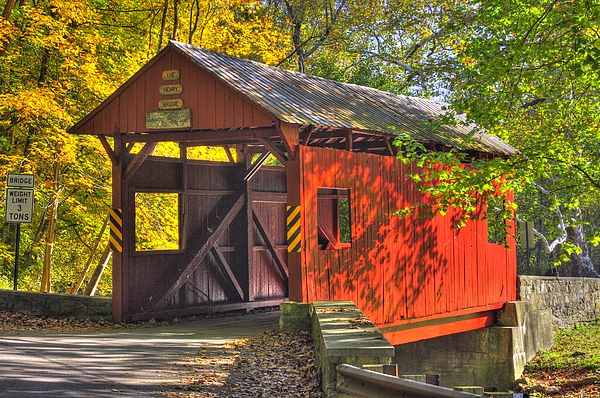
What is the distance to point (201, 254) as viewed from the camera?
14.9m

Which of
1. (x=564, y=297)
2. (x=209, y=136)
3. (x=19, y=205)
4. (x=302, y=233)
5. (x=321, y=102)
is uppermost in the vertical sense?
(x=321, y=102)

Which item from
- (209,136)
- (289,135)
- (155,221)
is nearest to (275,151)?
(289,135)

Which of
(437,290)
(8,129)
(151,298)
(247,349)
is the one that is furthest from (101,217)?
(247,349)

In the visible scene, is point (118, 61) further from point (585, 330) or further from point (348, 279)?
point (585, 330)

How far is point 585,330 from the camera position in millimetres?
21938

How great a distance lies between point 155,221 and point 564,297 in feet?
35.3

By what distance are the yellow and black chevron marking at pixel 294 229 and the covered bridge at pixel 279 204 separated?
2 cm

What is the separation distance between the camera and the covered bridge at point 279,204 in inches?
485

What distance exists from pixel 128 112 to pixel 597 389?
9777 millimetres

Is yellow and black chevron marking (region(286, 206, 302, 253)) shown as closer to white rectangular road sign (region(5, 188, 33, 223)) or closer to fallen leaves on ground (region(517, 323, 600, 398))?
white rectangular road sign (region(5, 188, 33, 223))

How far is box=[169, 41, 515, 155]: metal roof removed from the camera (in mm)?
12281

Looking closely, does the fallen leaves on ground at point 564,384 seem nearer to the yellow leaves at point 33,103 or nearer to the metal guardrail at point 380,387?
the metal guardrail at point 380,387

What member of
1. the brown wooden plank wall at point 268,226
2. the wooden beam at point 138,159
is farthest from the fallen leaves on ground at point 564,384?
the wooden beam at point 138,159

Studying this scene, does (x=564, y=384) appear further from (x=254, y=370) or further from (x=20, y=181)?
(x=20, y=181)
